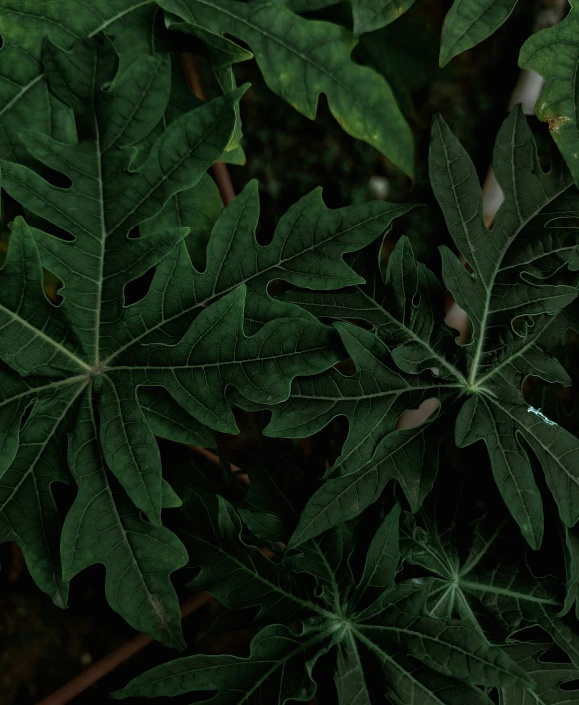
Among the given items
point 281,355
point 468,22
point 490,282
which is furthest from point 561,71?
point 281,355

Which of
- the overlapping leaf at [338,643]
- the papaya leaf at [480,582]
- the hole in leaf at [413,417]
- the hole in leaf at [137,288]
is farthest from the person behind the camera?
the hole in leaf at [413,417]

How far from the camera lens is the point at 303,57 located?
85cm

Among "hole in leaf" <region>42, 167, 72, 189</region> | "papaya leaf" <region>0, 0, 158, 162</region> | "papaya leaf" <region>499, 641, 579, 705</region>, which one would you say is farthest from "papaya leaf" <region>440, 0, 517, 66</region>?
"papaya leaf" <region>499, 641, 579, 705</region>

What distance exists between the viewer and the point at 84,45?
0.76 m

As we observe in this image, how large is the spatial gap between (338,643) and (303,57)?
2.46 feet

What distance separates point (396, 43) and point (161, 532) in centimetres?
86

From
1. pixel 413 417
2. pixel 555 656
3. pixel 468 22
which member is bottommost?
pixel 555 656

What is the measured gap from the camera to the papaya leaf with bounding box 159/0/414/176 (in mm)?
845

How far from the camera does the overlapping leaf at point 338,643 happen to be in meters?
0.75

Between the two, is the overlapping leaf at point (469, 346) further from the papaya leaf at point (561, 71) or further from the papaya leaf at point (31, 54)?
the papaya leaf at point (31, 54)

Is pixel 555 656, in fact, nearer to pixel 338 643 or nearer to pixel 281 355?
pixel 338 643

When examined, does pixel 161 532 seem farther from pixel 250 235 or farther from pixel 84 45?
pixel 84 45

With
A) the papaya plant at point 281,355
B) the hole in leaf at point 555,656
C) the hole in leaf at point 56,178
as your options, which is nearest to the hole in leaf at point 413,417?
the papaya plant at point 281,355

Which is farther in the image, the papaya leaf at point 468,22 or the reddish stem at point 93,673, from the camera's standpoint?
the reddish stem at point 93,673
